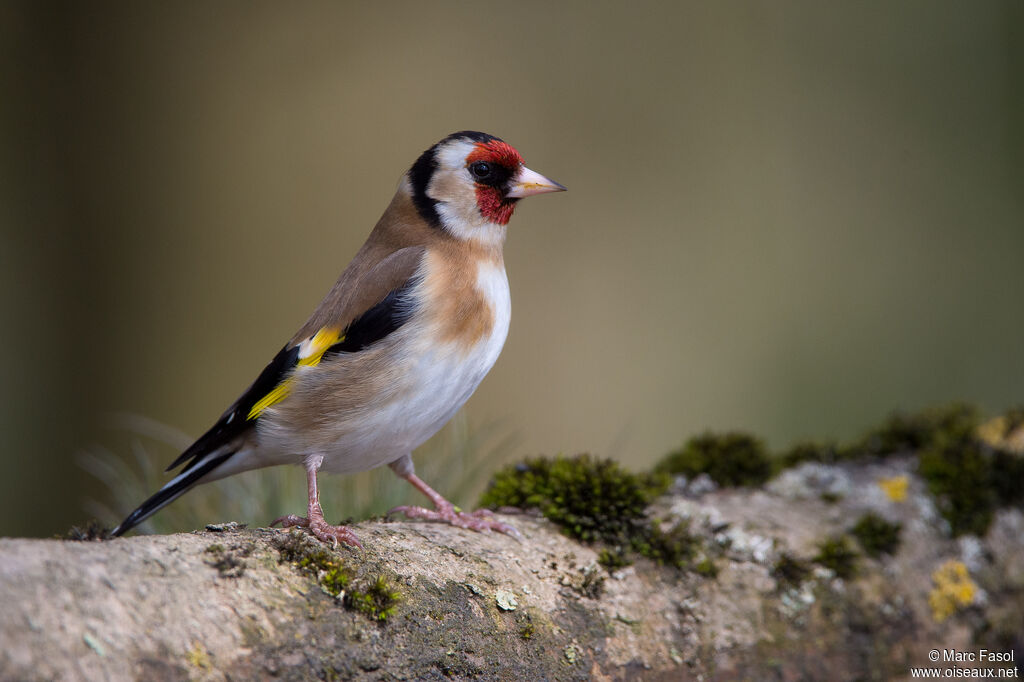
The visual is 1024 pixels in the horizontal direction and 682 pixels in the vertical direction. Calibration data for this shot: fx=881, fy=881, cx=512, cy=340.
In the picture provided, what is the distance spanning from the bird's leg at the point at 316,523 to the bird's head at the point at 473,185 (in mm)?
1185

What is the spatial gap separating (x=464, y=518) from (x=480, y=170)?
152cm

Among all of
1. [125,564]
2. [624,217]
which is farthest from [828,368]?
[125,564]

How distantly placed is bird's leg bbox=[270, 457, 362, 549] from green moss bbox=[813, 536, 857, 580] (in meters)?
2.00

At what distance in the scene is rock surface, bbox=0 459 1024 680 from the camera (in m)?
2.02

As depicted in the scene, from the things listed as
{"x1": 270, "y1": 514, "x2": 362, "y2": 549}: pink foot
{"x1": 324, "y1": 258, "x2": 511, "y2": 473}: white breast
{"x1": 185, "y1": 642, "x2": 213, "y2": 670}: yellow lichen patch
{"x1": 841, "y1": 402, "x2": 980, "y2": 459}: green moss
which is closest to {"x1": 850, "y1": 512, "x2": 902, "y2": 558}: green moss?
{"x1": 841, "y1": 402, "x2": 980, "y2": 459}: green moss

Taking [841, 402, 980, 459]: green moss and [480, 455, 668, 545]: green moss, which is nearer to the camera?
[480, 455, 668, 545]: green moss

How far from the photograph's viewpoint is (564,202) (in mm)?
9117

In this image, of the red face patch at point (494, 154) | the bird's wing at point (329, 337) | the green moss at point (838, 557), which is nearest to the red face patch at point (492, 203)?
the red face patch at point (494, 154)

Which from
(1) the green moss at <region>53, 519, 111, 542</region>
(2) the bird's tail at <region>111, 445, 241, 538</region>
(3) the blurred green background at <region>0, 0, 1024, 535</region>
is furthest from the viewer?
(3) the blurred green background at <region>0, 0, 1024, 535</region>

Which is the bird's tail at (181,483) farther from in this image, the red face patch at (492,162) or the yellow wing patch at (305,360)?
the red face patch at (492,162)

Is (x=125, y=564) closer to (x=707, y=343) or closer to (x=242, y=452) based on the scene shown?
(x=242, y=452)

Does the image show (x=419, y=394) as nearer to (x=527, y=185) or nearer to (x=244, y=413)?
(x=244, y=413)

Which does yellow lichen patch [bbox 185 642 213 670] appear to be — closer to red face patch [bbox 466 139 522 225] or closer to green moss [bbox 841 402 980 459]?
red face patch [bbox 466 139 522 225]

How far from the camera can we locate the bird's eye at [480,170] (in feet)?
12.7
